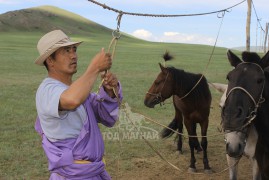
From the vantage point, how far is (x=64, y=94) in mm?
2221

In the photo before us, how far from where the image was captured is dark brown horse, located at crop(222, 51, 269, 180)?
2.94m

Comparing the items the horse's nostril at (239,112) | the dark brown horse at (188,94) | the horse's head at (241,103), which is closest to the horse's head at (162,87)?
the dark brown horse at (188,94)

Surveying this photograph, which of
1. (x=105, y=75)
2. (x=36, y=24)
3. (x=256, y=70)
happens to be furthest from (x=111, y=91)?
(x=36, y=24)

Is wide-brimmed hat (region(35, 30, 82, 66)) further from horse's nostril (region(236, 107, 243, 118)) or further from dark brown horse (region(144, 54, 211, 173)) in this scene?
dark brown horse (region(144, 54, 211, 173))

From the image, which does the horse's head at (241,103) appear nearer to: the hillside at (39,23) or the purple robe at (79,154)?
the purple robe at (79,154)

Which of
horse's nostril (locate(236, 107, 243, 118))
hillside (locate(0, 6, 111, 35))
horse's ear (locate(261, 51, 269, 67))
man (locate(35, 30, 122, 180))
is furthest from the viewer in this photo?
hillside (locate(0, 6, 111, 35))

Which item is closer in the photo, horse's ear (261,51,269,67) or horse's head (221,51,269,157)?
horse's head (221,51,269,157)

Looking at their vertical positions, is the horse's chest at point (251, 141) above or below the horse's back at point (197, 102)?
Result: above

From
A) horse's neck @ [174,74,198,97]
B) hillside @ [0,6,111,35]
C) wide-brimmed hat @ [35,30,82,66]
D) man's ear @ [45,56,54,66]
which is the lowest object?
hillside @ [0,6,111,35]

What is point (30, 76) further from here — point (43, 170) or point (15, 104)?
point (43, 170)

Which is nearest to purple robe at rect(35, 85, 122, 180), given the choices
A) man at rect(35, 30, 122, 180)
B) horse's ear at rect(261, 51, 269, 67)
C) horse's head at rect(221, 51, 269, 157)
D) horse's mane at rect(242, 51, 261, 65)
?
man at rect(35, 30, 122, 180)

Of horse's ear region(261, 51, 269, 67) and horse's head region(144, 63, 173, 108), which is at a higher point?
horse's ear region(261, 51, 269, 67)

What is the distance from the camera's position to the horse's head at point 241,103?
2.93 meters

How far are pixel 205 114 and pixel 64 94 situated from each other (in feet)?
16.0
